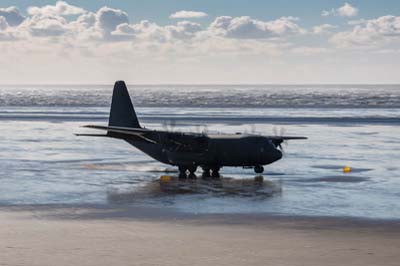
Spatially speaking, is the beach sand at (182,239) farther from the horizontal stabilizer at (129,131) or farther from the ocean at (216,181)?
the horizontal stabilizer at (129,131)

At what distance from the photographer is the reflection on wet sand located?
1225 inches

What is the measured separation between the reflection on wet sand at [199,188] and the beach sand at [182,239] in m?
4.05

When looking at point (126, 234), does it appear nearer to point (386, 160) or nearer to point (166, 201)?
point (166, 201)

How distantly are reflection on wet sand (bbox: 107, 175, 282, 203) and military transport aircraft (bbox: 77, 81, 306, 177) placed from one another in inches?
41.4

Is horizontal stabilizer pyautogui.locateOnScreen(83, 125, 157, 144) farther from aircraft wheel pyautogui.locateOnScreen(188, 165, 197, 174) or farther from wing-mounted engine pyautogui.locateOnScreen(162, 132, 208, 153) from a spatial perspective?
aircraft wheel pyautogui.locateOnScreen(188, 165, 197, 174)

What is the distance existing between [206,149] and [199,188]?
15.9 feet

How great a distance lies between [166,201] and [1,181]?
9669mm

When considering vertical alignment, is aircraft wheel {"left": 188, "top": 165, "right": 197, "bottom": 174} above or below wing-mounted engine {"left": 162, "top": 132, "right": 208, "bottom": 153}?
below

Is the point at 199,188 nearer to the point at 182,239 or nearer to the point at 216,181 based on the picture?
the point at 216,181

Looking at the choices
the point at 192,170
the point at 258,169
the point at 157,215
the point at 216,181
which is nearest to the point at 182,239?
the point at 157,215

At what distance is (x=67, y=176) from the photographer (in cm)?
3716

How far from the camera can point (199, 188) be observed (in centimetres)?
3350

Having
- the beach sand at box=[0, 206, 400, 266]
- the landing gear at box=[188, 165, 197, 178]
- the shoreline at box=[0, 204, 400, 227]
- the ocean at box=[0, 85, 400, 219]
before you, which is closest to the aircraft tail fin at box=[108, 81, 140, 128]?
the ocean at box=[0, 85, 400, 219]

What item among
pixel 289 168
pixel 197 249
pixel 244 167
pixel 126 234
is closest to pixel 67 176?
pixel 244 167
